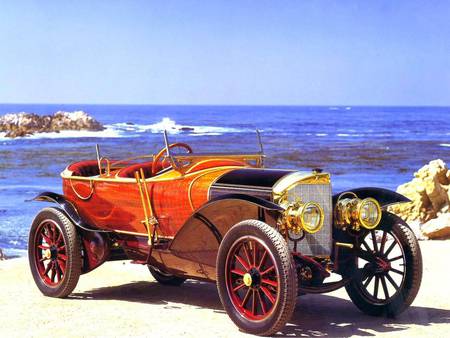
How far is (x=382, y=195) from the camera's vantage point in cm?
710

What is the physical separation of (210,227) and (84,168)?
2335 millimetres

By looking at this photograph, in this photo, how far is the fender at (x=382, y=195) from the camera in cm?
704

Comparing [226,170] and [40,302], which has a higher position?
[226,170]

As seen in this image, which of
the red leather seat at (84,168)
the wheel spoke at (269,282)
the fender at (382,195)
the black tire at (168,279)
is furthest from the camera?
the black tire at (168,279)

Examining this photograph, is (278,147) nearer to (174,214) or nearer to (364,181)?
(364,181)

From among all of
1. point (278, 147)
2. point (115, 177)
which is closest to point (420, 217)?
point (115, 177)

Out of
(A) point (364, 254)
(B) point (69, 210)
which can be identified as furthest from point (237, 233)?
(B) point (69, 210)

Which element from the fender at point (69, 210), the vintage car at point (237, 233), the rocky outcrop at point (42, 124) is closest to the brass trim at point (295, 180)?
the vintage car at point (237, 233)

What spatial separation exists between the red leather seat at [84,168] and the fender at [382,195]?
2902mm

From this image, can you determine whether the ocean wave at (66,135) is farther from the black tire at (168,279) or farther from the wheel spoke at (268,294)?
the wheel spoke at (268,294)

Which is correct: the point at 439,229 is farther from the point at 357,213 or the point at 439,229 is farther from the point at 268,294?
the point at 268,294

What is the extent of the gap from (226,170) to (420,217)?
22.8 feet

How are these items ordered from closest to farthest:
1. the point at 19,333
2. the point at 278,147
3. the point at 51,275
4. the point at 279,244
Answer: the point at 279,244, the point at 19,333, the point at 51,275, the point at 278,147

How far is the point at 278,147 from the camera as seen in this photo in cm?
4191
